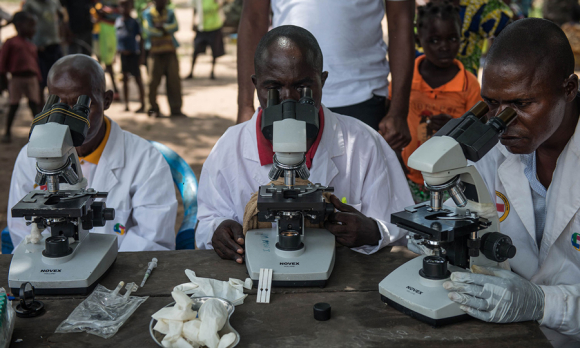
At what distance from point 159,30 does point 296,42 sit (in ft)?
22.2

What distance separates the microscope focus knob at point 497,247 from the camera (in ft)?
5.55

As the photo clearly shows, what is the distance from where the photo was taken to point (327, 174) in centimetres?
244

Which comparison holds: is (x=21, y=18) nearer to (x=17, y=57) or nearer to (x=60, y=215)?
(x=17, y=57)

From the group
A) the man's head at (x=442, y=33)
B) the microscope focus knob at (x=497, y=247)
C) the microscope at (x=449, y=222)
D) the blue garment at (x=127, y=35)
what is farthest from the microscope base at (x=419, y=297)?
the blue garment at (x=127, y=35)

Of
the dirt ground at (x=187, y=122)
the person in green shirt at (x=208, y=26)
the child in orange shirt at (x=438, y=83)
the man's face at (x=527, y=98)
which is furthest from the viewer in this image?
the person in green shirt at (x=208, y=26)

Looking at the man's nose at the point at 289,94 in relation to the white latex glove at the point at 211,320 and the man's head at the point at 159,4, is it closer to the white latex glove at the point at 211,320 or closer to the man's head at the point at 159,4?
the white latex glove at the point at 211,320

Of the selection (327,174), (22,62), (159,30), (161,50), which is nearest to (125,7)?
(159,30)

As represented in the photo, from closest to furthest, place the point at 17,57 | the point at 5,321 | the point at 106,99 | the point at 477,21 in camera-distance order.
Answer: the point at 5,321 → the point at 106,99 → the point at 477,21 → the point at 17,57

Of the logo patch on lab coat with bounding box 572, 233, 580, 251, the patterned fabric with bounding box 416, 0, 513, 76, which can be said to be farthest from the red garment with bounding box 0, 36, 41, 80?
the logo patch on lab coat with bounding box 572, 233, 580, 251

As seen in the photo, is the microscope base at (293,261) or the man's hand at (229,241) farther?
the man's hand at (229,241)

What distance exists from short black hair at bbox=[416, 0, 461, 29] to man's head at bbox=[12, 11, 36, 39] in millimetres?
5335

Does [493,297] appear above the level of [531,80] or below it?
below

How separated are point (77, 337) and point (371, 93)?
79.9 inches

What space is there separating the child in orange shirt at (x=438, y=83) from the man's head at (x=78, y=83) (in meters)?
2.01
